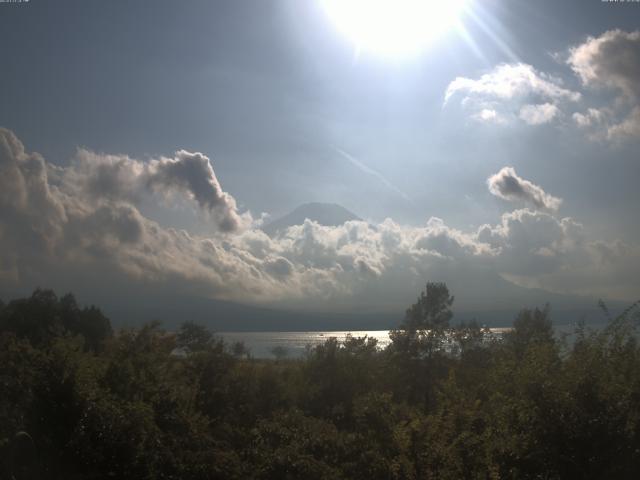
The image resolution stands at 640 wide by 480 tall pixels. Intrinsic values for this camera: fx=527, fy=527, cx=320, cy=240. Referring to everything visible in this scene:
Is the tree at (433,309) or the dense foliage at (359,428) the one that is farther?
the tree at (433,309)

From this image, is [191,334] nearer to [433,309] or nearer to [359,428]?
[433,309]

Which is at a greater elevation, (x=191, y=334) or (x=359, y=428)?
(x=191, y=334)

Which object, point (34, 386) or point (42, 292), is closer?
point (34, 386)

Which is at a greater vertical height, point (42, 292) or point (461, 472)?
point (42, 292)

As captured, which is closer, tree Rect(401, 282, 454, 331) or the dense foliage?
the dense foliage

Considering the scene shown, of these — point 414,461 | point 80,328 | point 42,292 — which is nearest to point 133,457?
point 414,461

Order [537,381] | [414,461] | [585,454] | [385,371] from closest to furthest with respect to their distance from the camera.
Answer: [585,454] → [537,381] → [414,461] → [385,371]

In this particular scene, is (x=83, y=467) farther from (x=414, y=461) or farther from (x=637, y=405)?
(x=637, y=405)

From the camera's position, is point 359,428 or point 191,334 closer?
point 359,428

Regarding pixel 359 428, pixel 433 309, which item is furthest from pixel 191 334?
pixel 359 428

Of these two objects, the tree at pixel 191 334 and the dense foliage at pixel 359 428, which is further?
the tree at pixel 191 334

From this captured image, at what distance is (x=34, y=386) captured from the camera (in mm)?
16266

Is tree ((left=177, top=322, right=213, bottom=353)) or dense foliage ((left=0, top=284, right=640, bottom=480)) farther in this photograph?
tree ((left=177, top=322, right=213, bottom=353))

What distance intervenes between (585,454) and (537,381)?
186 centimetres
